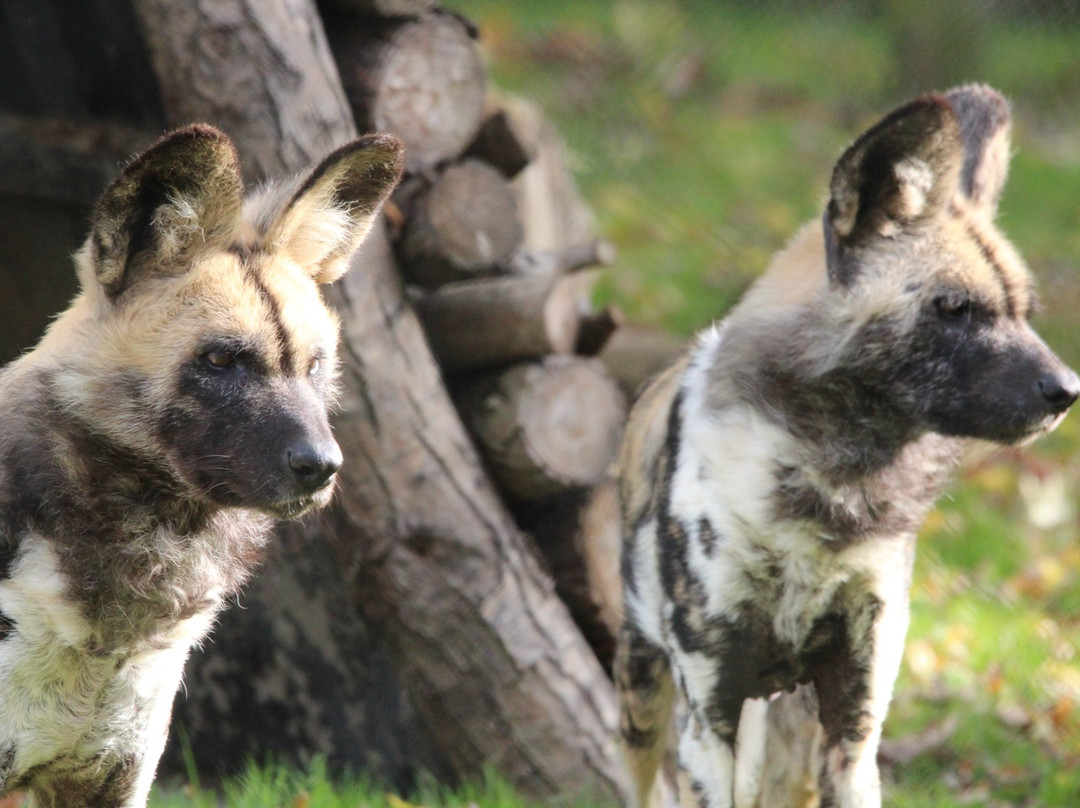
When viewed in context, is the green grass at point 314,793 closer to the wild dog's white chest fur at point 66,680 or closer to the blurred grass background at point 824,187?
the blurred grass background at point 824,187

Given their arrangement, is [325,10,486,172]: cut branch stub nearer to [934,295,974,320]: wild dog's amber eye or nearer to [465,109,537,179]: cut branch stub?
[465,109,537,179]: cut branch stub

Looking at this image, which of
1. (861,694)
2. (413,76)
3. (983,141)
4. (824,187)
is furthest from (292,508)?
(824,187)

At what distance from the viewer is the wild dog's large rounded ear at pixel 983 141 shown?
10.3ft

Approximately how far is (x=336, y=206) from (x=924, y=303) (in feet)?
4.21

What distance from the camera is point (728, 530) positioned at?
288 centimetres

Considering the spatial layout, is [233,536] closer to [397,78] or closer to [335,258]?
[335,258]

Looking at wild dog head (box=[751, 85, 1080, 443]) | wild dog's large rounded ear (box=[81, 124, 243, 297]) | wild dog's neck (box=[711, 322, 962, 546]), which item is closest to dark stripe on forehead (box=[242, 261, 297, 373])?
wild dog's large rounded ear (box=[81, 124, 243, 297])

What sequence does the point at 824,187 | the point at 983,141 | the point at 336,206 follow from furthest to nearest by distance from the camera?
the point at 824,187, the point at 983,141, the point at 336,206

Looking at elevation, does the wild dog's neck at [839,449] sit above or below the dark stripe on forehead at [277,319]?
below

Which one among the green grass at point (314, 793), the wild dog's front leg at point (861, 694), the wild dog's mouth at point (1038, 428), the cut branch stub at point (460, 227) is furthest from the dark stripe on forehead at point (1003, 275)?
the green grass at point (314, 793)

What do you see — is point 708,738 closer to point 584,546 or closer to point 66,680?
point 584,546

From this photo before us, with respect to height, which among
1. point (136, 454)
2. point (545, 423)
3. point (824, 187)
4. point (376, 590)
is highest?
point (136, 454)

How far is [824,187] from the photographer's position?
16.5ft

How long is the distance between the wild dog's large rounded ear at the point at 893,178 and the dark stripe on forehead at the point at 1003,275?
0.39 feet
